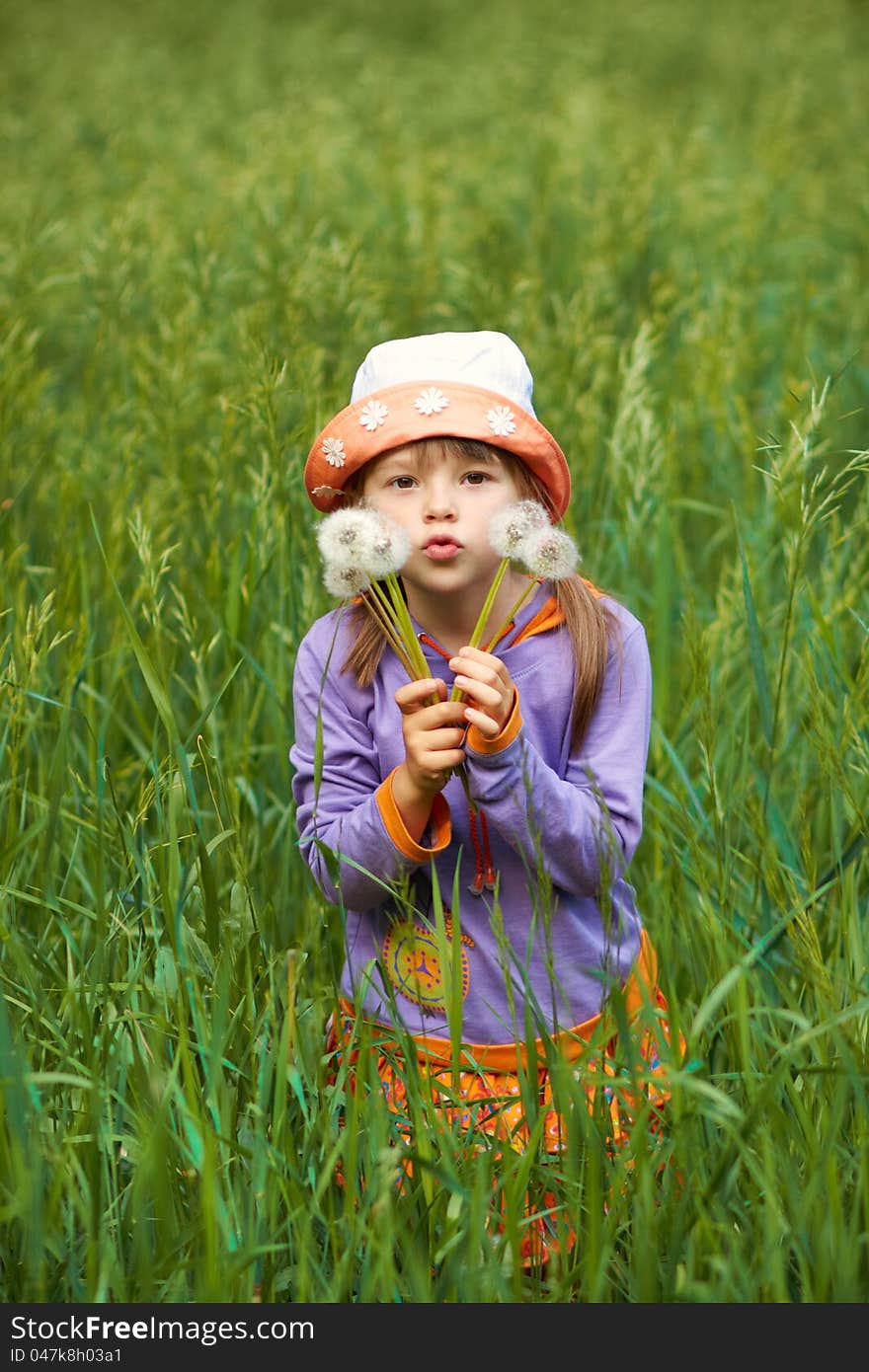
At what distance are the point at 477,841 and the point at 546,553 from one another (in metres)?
0.41

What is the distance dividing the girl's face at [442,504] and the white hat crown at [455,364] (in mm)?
98

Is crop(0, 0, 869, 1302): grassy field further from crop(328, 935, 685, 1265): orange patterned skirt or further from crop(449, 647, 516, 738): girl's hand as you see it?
crop(449, 647, 516, 738): girl's hand

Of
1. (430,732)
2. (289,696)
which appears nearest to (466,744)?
(430,732)

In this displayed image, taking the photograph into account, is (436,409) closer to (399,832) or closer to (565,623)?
(565,623)

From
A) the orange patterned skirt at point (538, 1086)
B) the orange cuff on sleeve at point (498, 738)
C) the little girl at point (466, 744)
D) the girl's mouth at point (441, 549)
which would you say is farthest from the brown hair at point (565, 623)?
the orange patterned skirt at point (538, 1086)

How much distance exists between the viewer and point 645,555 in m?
2.91

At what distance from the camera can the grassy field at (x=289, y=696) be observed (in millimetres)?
1428

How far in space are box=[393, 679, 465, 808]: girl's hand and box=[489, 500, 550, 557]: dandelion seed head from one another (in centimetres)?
17

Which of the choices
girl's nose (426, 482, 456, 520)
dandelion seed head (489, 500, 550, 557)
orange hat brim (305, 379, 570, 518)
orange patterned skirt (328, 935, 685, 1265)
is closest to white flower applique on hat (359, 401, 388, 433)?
orange hat brim (305, 379, 570, 518)

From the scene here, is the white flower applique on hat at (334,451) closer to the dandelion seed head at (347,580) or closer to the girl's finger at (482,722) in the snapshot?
the dandelion seed head at (347,580)

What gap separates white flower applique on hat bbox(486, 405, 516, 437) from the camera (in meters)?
1.62
